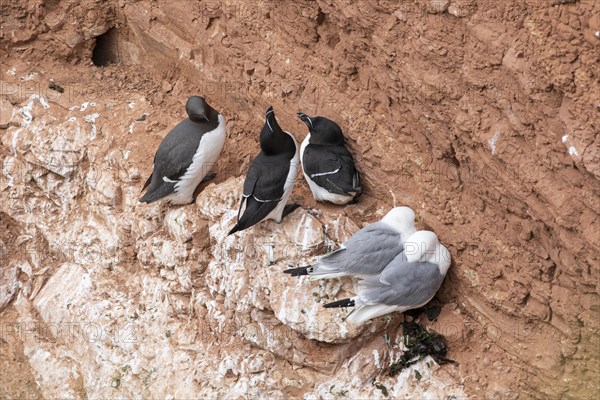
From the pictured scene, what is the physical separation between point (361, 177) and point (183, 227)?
6.01ft

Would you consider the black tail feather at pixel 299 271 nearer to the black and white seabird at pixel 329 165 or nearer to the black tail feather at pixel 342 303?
the black tail feather at pixel 342 303

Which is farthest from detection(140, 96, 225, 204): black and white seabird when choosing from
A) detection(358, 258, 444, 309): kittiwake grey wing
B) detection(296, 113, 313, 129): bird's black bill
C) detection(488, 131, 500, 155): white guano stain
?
detection(488, 131, 500, 155): white guano stain

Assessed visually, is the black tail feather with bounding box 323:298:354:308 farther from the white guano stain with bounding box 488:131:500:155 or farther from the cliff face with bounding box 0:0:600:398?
the white guano stain with bounding box 488:131:500:155

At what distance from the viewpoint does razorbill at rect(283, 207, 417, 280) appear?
7902 millimetres

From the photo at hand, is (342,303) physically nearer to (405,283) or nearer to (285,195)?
(405,283)

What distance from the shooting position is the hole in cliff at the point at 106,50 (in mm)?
11516

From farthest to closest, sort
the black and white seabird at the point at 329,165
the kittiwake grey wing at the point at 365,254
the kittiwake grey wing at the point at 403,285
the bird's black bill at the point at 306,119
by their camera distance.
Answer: the bird's black bill at the point at 306,119 < the black and white seabird at the point at 329,165 < the kittiwake grey wing at the point at 365,254 < the kittiwake grey wing at the point at 403,285

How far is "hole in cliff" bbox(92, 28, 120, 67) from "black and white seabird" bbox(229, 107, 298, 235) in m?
3.60

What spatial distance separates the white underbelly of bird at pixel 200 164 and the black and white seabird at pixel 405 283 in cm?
214

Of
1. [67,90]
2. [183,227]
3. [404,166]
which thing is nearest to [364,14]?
[404,166]

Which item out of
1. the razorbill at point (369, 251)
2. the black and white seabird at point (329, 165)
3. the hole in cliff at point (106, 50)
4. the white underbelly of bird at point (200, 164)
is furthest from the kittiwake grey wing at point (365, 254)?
the hole in cliff at point (106, 50)

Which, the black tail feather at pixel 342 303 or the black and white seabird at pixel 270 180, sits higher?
the black and white seabird at pixel 270 180

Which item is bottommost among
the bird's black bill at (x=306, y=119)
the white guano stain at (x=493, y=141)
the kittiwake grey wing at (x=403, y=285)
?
the kittiwake grey wing at (x=403, y=285)

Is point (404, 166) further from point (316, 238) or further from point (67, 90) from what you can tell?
point (67, 90)
